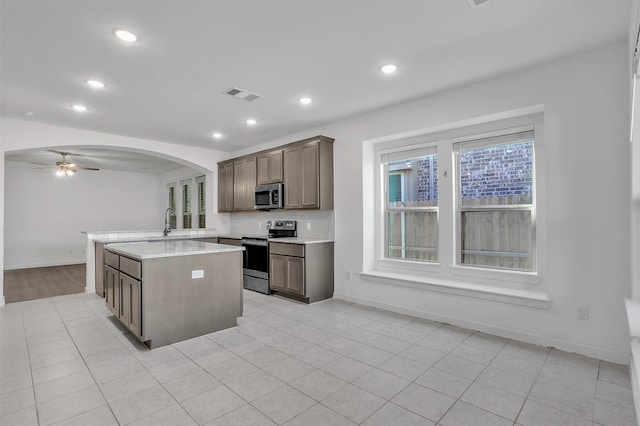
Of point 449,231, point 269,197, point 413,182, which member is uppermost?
point 413,182

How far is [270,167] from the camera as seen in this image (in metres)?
5.53

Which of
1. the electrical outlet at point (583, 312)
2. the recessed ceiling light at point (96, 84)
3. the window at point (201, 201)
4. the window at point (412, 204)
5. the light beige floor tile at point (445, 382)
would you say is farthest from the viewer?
the window at point (201, 201)

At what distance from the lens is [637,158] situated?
2.20 meters

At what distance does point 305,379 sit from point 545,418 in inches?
59.0

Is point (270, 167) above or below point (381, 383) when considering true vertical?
above

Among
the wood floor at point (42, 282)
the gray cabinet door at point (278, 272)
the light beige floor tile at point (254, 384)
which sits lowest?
the wood floor at point (42, 282)

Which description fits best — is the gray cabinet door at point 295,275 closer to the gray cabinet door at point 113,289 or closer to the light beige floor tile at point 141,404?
the gray cabinet door at point 113,289

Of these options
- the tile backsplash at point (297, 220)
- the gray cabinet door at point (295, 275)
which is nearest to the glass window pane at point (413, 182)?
the tile backsplash at point (297, 220)

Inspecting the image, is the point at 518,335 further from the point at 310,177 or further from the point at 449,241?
the point at 310,177

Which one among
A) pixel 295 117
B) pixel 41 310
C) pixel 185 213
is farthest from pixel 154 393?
pixel 185 213

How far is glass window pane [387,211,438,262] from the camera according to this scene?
4051 millimetres

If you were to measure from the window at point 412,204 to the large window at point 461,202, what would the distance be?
12 millimetres

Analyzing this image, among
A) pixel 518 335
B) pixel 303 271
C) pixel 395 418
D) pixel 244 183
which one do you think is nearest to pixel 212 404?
pixel 395 418

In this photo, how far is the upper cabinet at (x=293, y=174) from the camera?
4719 millimetres
